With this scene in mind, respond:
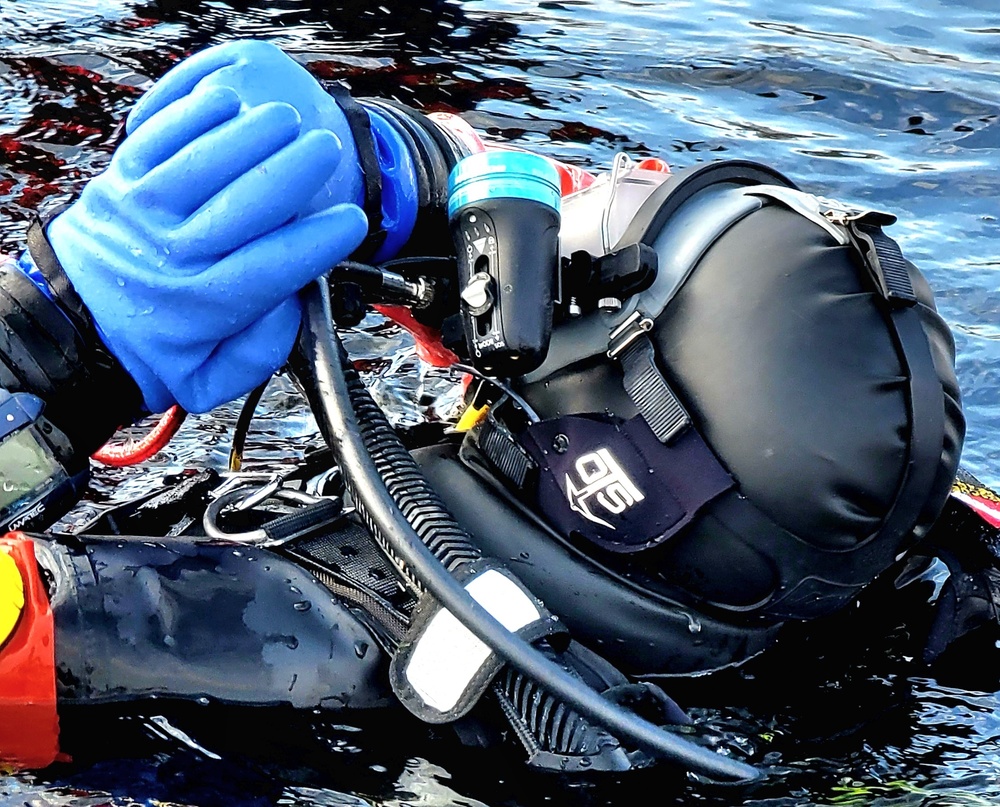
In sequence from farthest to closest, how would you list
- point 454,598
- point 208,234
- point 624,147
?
1. point 624,147
2. point 208,234
3. point 454,598

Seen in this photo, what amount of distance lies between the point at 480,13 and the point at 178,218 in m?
3.66

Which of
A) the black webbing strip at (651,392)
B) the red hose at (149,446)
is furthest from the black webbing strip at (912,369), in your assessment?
the red hose at (149,446)

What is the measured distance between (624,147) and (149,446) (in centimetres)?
236

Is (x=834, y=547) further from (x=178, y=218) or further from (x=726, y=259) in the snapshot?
(x=178, y=218)

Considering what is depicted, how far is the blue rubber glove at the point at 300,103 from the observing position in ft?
5.57

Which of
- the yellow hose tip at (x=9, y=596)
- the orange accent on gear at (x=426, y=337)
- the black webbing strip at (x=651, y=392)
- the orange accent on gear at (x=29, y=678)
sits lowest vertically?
the orange accent on gear at (x=29, y=678)

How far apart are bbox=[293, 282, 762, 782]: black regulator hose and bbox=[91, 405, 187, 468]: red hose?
0.41m

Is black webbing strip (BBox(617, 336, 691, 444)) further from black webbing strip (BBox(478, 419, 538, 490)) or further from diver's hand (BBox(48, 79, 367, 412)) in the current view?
diver's hand (BBox(48, 79, 367, 412))

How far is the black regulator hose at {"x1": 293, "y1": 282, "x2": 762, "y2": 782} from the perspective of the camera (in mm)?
1407

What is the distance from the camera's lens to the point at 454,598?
141 cm

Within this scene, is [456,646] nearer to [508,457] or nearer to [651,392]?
[508,457]

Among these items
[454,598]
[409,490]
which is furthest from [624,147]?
[454,598]

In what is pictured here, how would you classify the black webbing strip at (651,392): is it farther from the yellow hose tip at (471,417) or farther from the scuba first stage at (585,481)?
the yellow hose tip at (471,417)

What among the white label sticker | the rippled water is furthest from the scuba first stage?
the rippled water
